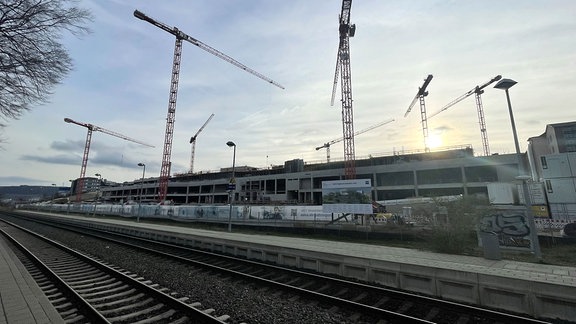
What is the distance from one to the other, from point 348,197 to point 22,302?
64.0 ft

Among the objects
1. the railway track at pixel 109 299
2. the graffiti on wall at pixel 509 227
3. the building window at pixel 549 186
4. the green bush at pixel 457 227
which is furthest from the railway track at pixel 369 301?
the building window at pixel 549 186

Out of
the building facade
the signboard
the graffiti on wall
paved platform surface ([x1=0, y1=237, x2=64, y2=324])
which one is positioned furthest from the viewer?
the building facade

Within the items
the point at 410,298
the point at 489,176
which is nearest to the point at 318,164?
the point at 489,176

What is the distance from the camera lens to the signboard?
21.7 meters

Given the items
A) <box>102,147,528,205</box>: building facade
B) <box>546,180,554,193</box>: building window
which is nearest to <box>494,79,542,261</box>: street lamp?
<box>102,147,528,205</box>: building facade

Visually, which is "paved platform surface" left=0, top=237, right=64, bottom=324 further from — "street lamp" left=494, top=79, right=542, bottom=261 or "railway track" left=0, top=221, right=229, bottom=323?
"street lamp" left=494, top=79, right=542, bottom=261

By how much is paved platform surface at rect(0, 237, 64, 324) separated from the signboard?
18601 millimetres

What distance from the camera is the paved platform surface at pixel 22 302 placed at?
220 inches

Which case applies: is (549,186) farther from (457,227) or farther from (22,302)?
(22,302)

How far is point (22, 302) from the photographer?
21.5 ft

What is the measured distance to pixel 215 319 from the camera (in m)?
5.86

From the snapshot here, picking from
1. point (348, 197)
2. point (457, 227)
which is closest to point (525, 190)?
point (457, 227)

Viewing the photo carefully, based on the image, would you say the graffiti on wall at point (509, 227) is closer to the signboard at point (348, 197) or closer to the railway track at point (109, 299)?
the signboard at point (348, 197)

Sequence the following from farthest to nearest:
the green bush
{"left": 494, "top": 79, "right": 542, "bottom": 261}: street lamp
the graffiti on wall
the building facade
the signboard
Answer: the building facade → the signboard → the graffiti on wall → the green bush → {"left": 494, "top": 79, "right": 542, "bottom": 261}: street lamp
